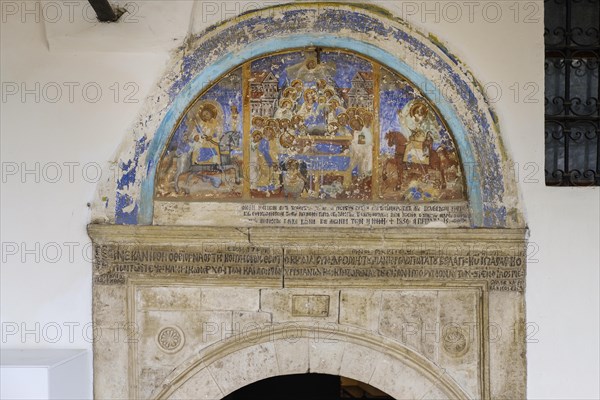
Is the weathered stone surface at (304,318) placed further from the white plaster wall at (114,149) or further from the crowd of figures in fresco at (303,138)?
the crowd of figures in fresco at (303,138)

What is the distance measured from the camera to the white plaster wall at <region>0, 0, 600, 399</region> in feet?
14.7

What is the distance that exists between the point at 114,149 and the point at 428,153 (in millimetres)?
1899

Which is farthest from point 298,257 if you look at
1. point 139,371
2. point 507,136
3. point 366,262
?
point 507,136

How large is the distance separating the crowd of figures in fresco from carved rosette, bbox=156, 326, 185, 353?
823mm

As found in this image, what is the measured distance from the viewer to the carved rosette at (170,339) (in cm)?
450

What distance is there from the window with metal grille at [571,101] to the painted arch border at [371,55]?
0.46m

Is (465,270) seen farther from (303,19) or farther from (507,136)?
(303,19)

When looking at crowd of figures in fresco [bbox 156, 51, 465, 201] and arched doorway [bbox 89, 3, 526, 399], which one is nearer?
arched doorway [bbox 89, 3, 526, 399]

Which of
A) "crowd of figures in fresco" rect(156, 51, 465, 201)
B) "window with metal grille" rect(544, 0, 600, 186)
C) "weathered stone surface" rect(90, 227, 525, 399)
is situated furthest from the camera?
"window with metal grille" rect(544, 0, 600, 186)

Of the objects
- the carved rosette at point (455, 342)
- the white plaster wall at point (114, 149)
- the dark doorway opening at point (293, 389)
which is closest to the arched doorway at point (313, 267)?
the carved rosette at point (455, 342)

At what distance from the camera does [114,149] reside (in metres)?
4.52

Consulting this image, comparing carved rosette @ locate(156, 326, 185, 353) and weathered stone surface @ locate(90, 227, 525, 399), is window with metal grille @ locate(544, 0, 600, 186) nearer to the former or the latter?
weathered stone surface @ locate(90, 227, 525, 399)

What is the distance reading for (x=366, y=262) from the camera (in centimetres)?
450

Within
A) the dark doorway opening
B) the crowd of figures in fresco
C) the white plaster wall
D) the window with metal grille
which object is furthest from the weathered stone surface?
the dark doorway opening
